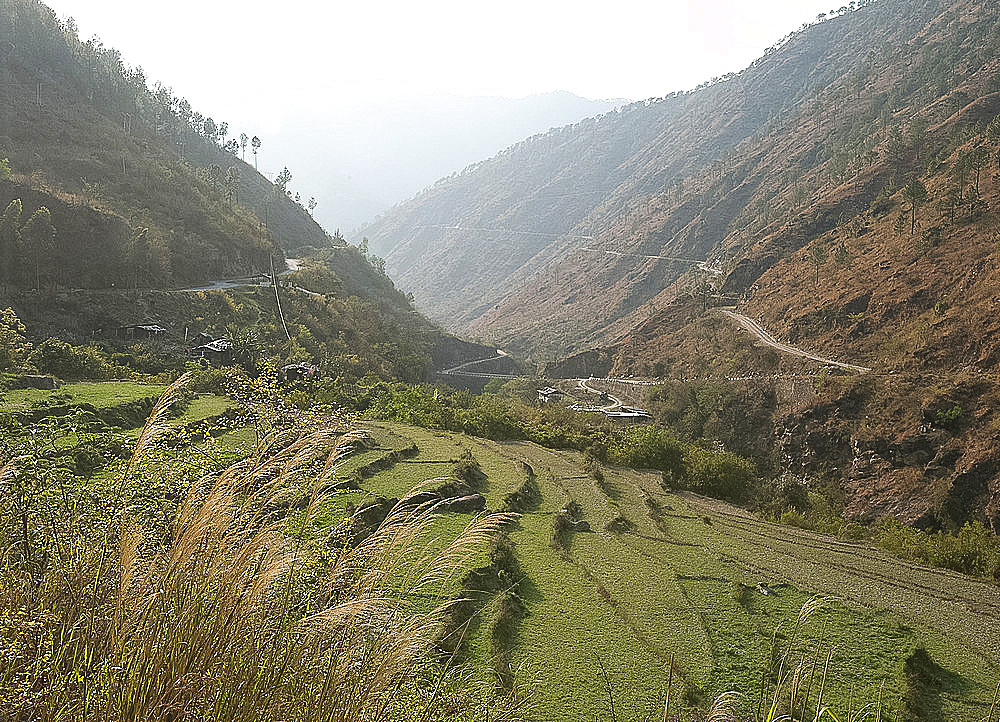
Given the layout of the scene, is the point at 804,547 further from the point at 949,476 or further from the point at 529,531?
the point at 949,476

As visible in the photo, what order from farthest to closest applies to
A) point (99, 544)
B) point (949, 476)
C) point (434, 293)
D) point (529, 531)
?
point (434, 293) < point (949, 476) < point (529, 531) < point (99, 544)

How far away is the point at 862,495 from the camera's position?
78.8 ft

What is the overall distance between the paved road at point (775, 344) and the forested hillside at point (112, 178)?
3264cm

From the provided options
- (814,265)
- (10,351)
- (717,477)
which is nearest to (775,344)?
(814,265)

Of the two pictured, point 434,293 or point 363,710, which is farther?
point 434,293

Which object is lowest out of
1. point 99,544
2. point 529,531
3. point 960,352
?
point 960,352

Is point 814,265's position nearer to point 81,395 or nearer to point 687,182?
point 81,395

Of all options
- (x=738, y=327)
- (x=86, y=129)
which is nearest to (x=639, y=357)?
(x=738, y=327)

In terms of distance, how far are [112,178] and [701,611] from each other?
4650 cm

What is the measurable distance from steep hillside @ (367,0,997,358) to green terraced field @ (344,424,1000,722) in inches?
1767

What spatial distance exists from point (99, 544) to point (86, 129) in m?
57.0

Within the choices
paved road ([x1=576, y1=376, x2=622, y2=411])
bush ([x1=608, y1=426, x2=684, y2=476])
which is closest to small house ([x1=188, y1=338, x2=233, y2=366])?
bush ([x1=608, y1=426, x2=684, y2=476])

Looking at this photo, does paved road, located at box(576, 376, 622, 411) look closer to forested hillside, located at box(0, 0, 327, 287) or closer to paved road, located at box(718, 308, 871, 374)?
paved road, located at box(718, 308, 871, 374)

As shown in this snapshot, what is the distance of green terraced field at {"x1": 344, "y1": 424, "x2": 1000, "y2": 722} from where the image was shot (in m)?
5.98
